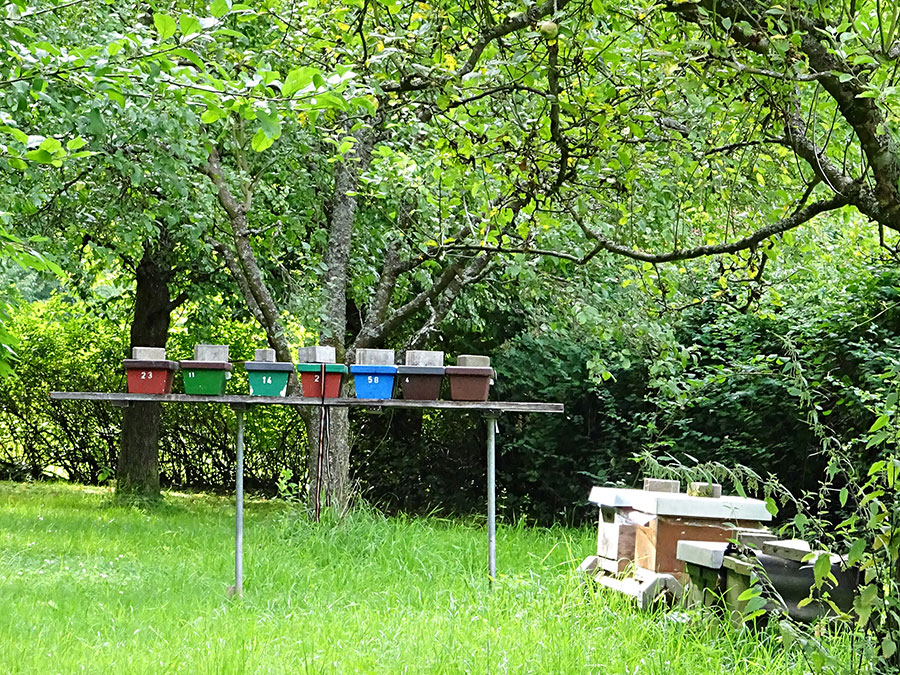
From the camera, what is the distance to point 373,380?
5680mm

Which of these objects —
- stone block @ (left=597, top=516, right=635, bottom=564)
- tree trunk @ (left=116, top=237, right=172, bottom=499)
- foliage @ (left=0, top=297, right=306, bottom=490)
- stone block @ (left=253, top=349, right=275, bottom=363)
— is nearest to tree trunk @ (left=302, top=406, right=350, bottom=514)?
stone block @ (left=253, top=349, right=275, bottom=363)

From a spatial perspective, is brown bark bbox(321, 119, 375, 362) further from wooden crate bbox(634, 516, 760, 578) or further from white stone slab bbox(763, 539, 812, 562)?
white stone slab bbox(763, 539, 812, 562)

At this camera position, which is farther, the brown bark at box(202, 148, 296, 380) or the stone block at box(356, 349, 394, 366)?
the brown bark at box(202, 148, 296, 380)

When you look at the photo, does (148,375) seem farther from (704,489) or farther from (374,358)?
(704,489)

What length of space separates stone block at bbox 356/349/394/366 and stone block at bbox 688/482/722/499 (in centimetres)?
208

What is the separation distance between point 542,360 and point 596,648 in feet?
18.8

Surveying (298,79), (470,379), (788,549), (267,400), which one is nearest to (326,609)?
(267,400)

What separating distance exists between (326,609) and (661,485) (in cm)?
217

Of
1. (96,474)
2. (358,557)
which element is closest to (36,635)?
(358,557)

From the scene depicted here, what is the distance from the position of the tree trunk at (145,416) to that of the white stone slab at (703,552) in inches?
319

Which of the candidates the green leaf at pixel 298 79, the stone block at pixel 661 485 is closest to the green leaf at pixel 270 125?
the green leaf at pixel 298 79

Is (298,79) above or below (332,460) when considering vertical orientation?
above

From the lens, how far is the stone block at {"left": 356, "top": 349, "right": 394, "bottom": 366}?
569cm

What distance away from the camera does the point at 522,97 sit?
5.07 meters
